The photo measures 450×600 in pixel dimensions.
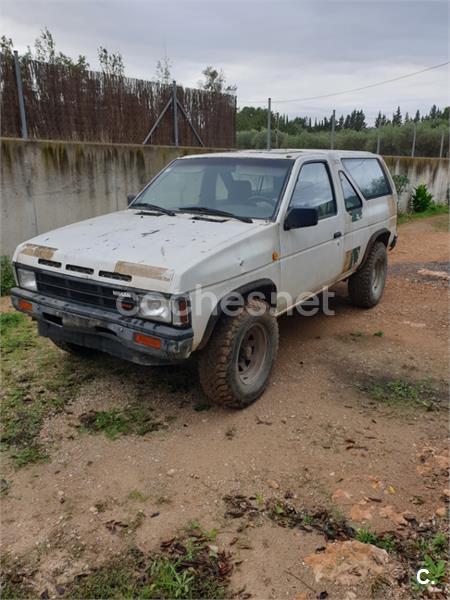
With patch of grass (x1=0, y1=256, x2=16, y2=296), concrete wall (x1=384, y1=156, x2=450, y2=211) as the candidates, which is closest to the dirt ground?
patch of grass (x1=0, y1=256, x2=16, y2=296)

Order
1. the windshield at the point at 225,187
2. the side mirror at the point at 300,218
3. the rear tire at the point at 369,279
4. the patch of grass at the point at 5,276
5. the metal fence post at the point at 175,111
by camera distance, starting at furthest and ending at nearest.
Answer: the metal fence post at the point at 175,111, the patch of grass at the point at 5,276, the rear tire at the point at 369,279, the windshield at the point at 225,187, the side mirror at the point at 300,218

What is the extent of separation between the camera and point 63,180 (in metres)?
6.89

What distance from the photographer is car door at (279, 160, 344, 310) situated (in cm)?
390

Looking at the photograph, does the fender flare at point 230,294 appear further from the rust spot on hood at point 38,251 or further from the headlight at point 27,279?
the headlight at point 27,279

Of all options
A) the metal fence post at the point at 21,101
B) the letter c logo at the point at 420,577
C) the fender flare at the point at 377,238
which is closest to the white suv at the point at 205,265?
the fender flare at the point at 377,238

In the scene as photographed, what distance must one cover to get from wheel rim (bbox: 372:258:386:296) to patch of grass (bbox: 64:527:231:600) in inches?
171

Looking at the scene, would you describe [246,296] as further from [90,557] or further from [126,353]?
[90,557]

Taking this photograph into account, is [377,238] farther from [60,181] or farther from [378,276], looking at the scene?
[60,181]

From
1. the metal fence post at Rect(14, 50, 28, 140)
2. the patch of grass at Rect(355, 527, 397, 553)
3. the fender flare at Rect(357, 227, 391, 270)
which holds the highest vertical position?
the metal fence post at Rect(14, 50, 28, 140)

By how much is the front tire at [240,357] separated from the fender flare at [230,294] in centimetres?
11

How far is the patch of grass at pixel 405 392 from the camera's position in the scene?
3719mm

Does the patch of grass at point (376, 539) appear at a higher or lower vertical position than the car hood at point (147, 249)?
lower

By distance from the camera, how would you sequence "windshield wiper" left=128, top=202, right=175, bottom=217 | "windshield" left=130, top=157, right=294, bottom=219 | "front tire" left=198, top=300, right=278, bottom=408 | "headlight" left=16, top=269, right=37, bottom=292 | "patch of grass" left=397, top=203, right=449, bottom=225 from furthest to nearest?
"patch of grass" left=397, top=203, right=449, bottom=225
"windshield wiper" left=128, top=202, right=175, bottom=217
"windshield" left=130, top=157, right=294, bottom=219
"headlight" left=16, top=269, right=37, bottom=292
"front tire" left=198, top=300, right=278, bottom=408

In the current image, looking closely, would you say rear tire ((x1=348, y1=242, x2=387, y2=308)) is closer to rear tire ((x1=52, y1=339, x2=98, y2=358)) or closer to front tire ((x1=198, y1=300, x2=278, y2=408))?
front tire ((x1=198, y1=300, x2=278, y2=408))
